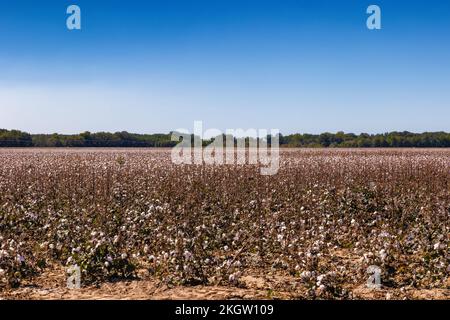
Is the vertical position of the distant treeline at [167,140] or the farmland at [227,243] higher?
the distant treeline at [167,140]

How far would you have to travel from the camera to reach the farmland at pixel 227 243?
627 cm

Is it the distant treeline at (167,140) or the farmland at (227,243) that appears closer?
the farmland at (227,243)

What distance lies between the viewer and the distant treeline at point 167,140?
71.4 metres

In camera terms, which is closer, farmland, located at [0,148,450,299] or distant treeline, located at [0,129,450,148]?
farmland, located at [0,148,450,299]

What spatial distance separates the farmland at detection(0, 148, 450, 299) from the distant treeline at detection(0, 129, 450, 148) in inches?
2153

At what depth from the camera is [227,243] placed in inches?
337

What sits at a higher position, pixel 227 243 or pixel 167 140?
pixel 167 140

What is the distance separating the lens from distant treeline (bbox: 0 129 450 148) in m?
71.4

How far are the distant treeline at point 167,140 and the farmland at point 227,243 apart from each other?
54.7m

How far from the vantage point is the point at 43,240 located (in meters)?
8.57

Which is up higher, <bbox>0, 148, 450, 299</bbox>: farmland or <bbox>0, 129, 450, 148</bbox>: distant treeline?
<bbox>0, 129, 450, 148</bbox>: distant treeline

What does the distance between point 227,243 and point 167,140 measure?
6767 centimetres
